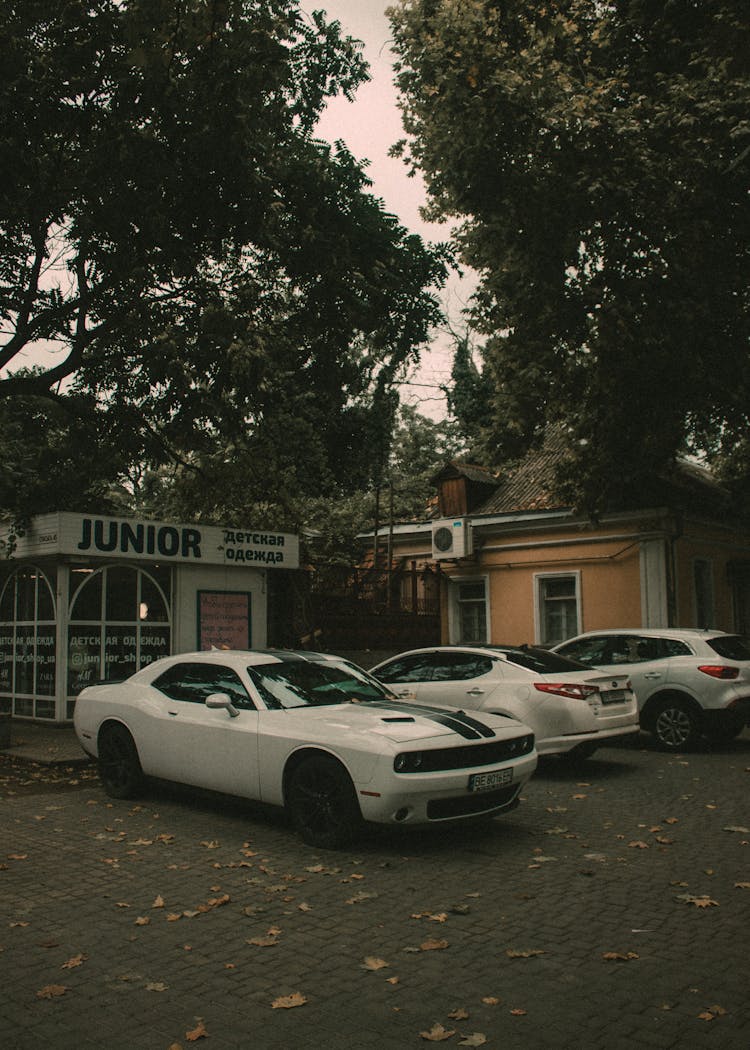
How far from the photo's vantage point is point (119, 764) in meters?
8.91

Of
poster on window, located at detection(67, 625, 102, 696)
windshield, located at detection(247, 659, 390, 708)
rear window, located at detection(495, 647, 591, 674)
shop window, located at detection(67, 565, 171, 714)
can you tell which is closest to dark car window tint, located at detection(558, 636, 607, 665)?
rear window, located at detection(495, 647, 591, 674)

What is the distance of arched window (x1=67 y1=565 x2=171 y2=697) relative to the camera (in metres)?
14.9

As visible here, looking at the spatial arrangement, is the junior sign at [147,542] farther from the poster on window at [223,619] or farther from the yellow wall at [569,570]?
the yellow wall at [569,570]

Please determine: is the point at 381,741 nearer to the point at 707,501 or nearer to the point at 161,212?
the point at 161,212

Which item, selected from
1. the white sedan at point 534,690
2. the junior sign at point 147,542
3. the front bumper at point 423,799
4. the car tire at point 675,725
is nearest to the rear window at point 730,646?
the car tire at point 675,725

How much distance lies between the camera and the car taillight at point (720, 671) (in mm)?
11594

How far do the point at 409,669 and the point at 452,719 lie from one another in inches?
154

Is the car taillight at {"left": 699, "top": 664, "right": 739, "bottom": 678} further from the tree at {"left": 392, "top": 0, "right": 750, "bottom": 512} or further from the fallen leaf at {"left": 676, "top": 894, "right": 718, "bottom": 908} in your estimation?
the fallen leaf at {"left": 676, "top": 894, "right": 718, "bottom": 908}

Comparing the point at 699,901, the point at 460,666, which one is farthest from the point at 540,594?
the point at 699,901

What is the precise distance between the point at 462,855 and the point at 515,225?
12259 millimetres

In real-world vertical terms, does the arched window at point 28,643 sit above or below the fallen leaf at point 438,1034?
above

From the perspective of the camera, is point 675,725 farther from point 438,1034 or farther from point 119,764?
point 438,1034

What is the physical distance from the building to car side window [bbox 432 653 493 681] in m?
10.6

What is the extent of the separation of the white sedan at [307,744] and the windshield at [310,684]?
0.01m
